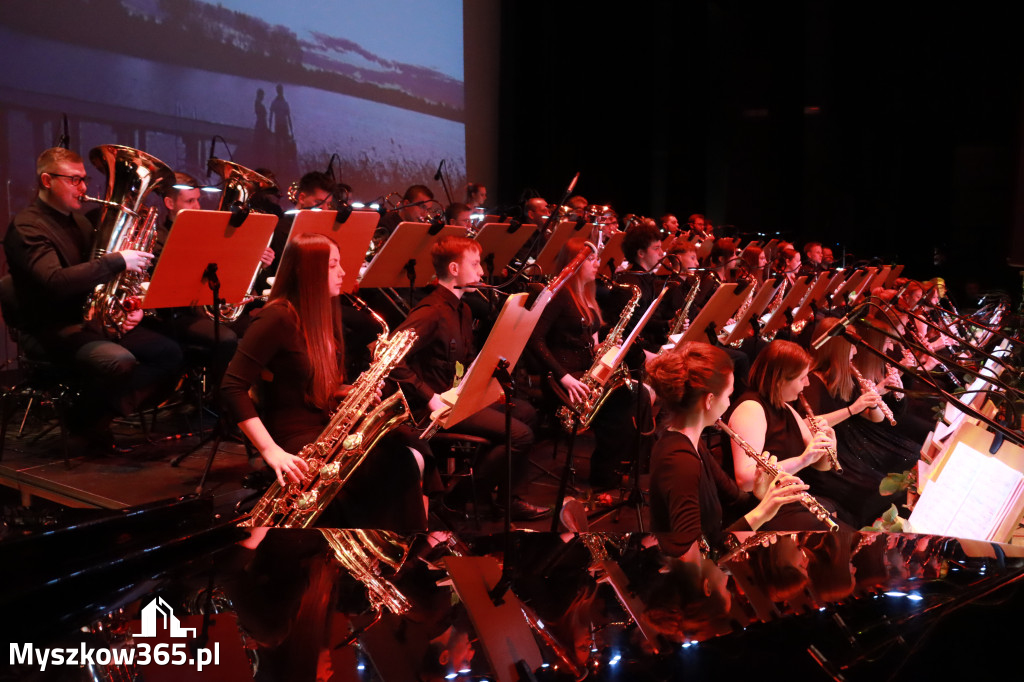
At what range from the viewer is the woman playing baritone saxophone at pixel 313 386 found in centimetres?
344

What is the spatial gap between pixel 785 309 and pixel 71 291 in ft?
17.2

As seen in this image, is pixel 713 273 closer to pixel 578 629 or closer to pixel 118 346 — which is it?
pixel 118 346

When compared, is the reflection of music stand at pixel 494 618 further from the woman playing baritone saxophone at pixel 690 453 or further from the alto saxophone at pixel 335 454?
the alto saxophone at pixel 335 454

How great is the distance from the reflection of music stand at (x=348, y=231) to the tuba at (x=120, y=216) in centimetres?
93

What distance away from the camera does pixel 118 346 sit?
460cm

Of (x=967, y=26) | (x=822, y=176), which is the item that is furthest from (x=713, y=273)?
(x=967, y=26)

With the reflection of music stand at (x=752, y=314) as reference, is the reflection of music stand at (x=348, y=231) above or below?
above

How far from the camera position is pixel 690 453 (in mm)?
2723

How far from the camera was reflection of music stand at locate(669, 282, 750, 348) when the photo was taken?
5.10 meters

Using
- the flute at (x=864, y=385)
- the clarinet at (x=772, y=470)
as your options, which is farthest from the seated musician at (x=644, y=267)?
the clarinet at (x=772, y=470)

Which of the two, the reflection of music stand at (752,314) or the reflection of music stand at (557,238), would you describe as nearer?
the reflection of music stand at (752,314)

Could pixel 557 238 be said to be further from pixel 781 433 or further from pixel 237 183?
pixel 781 433

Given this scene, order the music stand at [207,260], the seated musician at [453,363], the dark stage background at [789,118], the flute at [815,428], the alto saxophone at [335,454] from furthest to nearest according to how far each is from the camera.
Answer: the dark stage background at [789,118], the seated musician at [453,363], the flute at [815,428], the music stand at [207,260], the alto saxophone at [335,454]

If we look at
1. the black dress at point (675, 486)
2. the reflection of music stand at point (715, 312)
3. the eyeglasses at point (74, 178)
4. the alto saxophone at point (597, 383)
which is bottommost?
the alto saxophone at point (597, 383)
